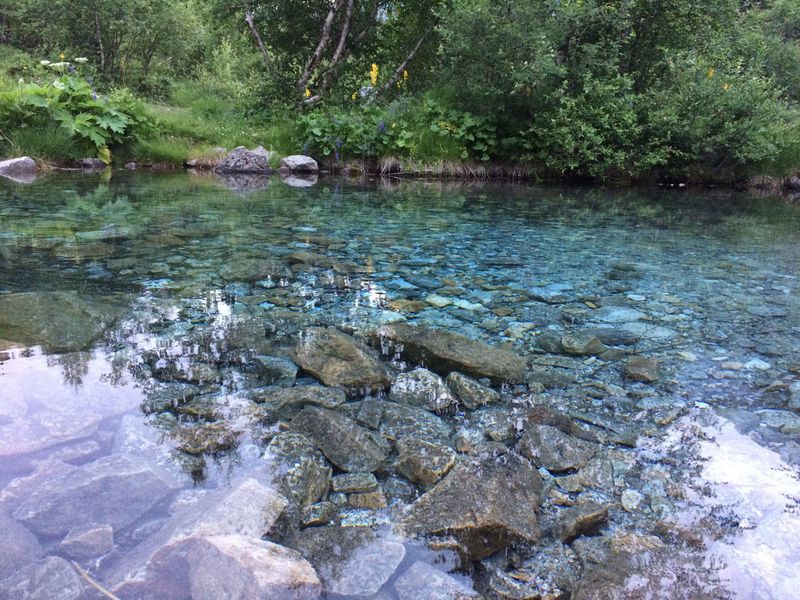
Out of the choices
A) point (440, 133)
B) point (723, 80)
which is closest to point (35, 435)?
point (440, 133)

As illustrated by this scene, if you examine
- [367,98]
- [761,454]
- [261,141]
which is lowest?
[761,454]

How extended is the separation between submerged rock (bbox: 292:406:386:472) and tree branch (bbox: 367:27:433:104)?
50.8 ft

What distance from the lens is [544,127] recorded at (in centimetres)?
1309

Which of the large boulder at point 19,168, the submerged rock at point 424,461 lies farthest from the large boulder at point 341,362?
the large boulder at point 19,168

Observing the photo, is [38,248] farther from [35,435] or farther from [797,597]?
[797,597]

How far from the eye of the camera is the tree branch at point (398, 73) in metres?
16.4

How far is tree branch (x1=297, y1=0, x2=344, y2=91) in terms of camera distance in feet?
53.7

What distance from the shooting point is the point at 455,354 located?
290 cm

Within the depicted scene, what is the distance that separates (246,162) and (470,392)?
42.5 ft

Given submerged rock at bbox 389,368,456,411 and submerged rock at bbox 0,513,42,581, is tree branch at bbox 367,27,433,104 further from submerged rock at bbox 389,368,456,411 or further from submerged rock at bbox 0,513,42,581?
submerged rock at bbox 0,513,42,581

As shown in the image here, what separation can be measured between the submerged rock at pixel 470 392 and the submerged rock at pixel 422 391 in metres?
0.04

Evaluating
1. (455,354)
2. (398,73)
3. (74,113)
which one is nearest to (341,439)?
(455,354)

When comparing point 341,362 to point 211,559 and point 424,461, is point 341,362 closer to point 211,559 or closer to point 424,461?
point 424,461

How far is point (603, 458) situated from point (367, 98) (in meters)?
16.1
